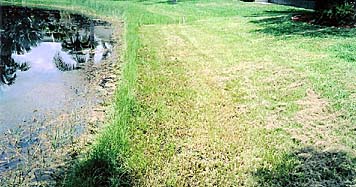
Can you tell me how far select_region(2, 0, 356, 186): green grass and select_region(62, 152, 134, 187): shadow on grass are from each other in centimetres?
1

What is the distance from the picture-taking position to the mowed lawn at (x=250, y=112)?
4.33 metres

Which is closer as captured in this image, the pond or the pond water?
the pond

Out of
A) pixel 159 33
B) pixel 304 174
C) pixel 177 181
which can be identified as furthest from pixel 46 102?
pixel 159 33

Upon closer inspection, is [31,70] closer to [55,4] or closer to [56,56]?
[56,56]

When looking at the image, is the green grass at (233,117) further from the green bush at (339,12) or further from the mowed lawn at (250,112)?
Result: the green bush at (339,12)

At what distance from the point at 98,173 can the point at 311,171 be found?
2209mm

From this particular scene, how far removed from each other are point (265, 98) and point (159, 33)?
777cm

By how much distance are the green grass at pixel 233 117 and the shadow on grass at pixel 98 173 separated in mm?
11

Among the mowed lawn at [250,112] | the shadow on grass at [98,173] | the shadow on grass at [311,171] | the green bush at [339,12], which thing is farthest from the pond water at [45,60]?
the green bush at [339,12]

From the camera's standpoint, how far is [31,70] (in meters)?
9.23

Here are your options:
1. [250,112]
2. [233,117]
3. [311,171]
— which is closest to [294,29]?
[250,112]

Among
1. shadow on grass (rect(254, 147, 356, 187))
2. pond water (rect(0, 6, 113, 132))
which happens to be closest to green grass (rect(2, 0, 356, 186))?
shadow on grass (rect(254, 147, 356, 187))

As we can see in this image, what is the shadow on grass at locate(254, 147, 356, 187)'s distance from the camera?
13.3ft

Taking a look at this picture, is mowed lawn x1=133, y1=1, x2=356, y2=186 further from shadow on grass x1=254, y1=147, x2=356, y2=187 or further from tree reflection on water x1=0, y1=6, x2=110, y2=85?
tree reflection on water x1=0, y1=6, x2=110, y2=85
